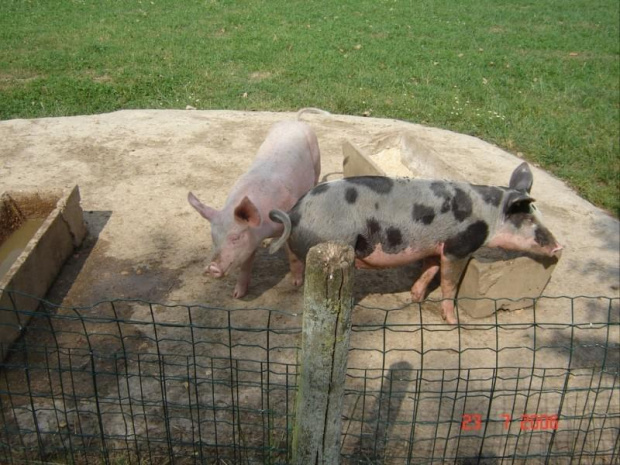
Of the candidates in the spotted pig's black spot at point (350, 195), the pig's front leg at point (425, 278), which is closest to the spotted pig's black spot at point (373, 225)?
the spotted pig's black spot at point (350, 195)

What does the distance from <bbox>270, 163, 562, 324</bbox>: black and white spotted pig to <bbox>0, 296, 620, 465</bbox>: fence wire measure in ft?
1.66

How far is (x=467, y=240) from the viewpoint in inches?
186

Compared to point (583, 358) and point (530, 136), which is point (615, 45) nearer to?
point (530, 136)

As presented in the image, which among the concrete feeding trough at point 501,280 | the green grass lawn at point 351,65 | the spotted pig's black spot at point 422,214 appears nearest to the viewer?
the spotted pig's black spot at point 422,214

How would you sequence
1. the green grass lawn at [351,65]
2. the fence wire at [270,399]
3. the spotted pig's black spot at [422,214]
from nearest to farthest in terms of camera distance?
the fence wire at [270,399] → the spotted pig's black spot at [422,214] → the green grass lawn at [351,65]

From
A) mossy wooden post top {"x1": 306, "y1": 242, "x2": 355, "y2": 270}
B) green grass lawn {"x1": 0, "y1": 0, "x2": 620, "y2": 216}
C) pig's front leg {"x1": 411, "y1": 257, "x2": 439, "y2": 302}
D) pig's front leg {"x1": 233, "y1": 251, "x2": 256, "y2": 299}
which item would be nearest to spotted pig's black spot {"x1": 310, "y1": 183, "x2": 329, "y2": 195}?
pig's front leg {"x1": 233, "y1": 251, "x2": 256, "y2": 299}

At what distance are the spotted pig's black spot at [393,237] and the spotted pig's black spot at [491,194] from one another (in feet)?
2.27

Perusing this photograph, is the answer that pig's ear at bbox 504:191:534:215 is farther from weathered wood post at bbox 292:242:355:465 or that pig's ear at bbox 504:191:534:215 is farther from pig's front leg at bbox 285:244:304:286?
weathered wood post at bbox 292:242:355:465

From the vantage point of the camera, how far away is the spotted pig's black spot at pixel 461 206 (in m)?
4.71

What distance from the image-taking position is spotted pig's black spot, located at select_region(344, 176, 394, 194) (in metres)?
4.62

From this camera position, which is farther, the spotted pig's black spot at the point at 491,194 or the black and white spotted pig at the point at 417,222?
the spotted pig's black spot at the point at 491,194

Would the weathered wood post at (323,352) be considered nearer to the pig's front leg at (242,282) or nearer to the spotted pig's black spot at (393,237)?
the spotted pig's black spot at (393,237)

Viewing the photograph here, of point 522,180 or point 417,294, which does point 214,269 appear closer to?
point 417,294

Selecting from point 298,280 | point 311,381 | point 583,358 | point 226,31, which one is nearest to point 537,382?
point 583,358
